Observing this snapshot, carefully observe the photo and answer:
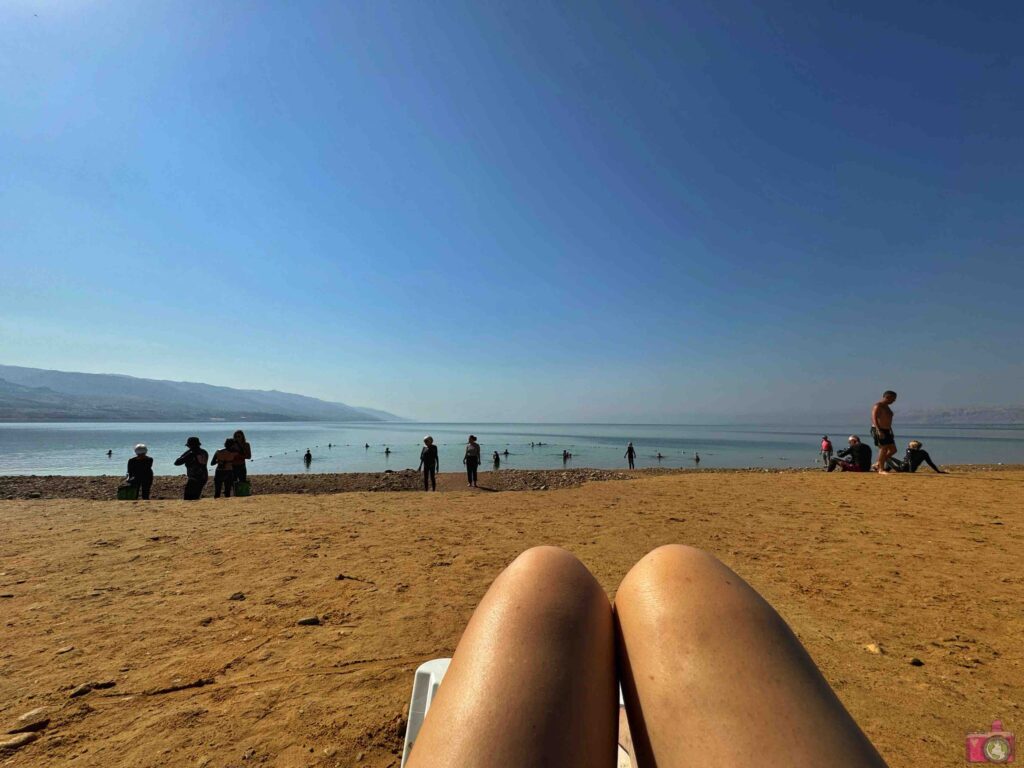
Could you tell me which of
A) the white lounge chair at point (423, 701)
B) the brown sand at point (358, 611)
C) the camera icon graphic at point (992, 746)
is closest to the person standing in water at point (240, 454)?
the brown sand at point (358, 611)

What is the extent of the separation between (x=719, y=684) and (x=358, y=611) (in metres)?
3.24

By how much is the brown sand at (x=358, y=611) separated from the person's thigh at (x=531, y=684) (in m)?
1.30

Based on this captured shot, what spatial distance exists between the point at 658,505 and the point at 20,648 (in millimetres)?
8543

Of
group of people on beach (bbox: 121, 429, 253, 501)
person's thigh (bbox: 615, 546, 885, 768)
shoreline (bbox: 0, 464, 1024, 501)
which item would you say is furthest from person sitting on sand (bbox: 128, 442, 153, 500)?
person's thigh (bbox: 615, 546, 885, 768)

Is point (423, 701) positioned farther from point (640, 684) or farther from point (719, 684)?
point (719, 684)

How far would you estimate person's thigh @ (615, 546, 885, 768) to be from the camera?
2.91 ft

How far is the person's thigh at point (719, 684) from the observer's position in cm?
89

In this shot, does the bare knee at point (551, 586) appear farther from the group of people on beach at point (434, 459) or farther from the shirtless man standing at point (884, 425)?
the group of people on beach at point (434, 459)

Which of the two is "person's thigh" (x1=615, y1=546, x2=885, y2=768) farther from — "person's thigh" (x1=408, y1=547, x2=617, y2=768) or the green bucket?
the green bucket

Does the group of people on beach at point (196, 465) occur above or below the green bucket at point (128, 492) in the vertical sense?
above

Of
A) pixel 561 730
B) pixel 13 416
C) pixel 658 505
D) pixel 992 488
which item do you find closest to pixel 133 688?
pixel 561 730

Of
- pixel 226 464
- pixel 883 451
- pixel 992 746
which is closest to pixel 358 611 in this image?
pixel 992 746

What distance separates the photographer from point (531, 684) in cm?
101

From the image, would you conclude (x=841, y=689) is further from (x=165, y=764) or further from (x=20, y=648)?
(x=20, y=648)
